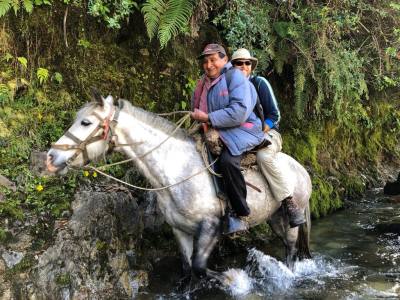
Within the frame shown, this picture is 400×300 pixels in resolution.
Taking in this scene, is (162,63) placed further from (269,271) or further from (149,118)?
(269,271)

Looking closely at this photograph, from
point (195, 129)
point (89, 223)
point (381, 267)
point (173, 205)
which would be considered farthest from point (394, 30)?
point (89, 223)

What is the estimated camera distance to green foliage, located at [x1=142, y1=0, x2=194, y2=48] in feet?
23.1

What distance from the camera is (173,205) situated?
222 inches

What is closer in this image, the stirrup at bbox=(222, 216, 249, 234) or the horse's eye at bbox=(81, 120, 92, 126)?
the horse's eye at bbox=(81, 120, 92, 126)

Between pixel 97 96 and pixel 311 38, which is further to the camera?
pixel 311 38

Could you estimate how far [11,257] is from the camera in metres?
5.47

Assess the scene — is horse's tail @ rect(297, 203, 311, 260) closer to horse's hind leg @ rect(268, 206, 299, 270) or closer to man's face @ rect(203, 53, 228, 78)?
horse's hind leg @ rect(268, 206, 299, 270)

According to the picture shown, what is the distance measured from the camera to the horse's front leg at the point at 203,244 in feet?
18.3

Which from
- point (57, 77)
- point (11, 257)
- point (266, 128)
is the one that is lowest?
point (11, 257)

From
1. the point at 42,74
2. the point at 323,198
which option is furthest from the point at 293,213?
the point at 42,74

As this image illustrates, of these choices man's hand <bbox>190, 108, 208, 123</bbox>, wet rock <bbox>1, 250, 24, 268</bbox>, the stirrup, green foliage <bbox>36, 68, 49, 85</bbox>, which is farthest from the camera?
green foliage <bbox>36, 68, 49, 85</bbox>

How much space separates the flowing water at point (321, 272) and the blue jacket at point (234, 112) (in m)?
1.87

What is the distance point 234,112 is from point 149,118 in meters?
1.08

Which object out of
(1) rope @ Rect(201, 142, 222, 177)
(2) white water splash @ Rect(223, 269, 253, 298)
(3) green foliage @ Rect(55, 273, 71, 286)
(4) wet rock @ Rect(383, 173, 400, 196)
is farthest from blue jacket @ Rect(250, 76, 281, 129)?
(4) wet rock @ Rect(383, 173, 400, 196)
